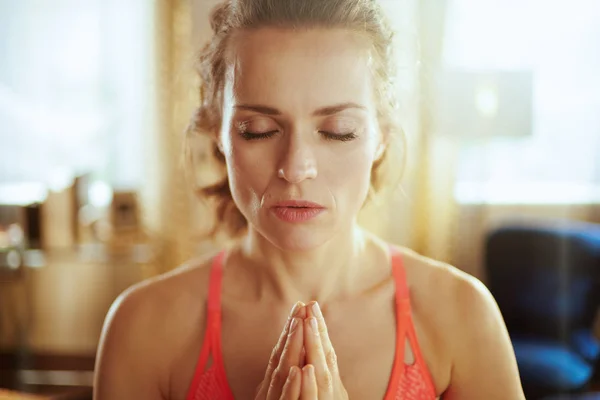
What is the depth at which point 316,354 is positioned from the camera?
0.33 m

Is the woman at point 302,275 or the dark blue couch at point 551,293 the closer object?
the woman at point 302,275

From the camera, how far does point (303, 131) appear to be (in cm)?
34

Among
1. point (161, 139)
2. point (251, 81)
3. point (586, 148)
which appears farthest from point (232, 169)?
point (586, 148)

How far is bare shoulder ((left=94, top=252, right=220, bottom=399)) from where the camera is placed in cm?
41

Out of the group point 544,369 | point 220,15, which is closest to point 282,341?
point 220,15

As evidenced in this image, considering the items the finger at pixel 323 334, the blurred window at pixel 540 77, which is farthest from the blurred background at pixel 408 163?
the finger at pixel 323 334

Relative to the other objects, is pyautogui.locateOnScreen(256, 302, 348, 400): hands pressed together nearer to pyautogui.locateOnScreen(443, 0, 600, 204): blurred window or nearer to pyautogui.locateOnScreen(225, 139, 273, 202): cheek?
pyautogui.locateOnScreen(225, 139, 273, 202): cheek

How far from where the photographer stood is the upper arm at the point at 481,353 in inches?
15.3

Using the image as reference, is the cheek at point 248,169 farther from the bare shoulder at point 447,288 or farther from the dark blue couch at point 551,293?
the dark blue couch at point 551,293

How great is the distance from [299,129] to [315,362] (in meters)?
0.14

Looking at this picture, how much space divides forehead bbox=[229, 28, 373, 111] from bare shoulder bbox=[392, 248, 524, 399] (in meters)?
0.15

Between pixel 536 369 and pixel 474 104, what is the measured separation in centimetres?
41

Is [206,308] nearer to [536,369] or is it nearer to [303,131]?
[303,131]

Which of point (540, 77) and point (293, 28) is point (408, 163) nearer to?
point (293, 28)
